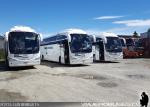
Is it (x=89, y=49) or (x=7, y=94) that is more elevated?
(x=89, y=49)

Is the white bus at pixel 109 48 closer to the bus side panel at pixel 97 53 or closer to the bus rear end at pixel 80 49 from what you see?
the bus side panel at pixel 97 53

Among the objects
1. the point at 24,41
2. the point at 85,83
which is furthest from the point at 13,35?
the point at 85,83

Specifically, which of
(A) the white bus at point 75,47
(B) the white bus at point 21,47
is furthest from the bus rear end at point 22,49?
(A) the white bus at point 75,47

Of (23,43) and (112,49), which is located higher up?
(23,43)

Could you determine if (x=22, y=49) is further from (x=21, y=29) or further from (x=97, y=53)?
(x=97, y=53)

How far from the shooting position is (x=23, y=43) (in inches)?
862

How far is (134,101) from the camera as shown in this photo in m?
10.4

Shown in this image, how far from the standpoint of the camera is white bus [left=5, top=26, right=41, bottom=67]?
21.5 metres

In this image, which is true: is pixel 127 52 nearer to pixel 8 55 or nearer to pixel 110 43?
pixel 110 43

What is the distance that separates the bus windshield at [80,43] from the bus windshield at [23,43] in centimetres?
370

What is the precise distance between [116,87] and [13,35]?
10854mm

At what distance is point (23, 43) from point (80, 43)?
17.7 ft

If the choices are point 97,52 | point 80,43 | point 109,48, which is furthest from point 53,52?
point 109,48

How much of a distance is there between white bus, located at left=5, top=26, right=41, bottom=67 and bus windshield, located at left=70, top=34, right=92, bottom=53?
3525 mm
